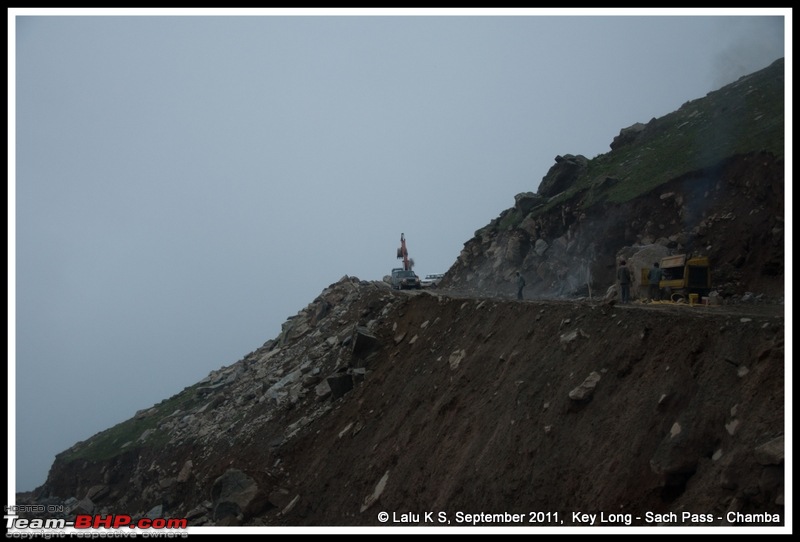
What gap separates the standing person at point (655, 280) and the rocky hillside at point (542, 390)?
6.00 feet

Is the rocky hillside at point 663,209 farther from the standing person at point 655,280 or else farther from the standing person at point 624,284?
the standing person at point 624,284

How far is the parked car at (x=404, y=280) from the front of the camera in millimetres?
37312

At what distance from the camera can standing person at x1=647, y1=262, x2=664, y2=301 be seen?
18.8 m

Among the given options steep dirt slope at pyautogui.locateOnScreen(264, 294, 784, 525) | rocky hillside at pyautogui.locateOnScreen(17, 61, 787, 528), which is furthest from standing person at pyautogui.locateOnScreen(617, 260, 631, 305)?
steep dirt slope at pyautogui.locateOnScreen(264, 294, 784, 525)

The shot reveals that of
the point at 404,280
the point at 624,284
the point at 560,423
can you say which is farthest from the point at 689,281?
the point at 404,280

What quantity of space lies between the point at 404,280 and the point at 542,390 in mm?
24247

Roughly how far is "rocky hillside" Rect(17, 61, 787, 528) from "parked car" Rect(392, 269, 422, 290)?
2.57 meters

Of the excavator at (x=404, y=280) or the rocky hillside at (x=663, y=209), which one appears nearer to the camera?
the rocky hillside at (x=663, y=209)

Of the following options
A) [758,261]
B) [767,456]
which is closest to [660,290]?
[758,261]

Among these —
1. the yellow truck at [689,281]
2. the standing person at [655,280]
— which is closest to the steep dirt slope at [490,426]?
the yellow truck at [689,281]

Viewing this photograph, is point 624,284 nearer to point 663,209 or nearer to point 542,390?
point 542,390

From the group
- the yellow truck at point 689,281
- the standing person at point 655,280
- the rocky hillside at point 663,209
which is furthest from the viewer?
the rocky hillside at point 663,209

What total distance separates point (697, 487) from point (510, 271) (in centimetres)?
2460

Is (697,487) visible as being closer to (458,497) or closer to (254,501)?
(458,497)
